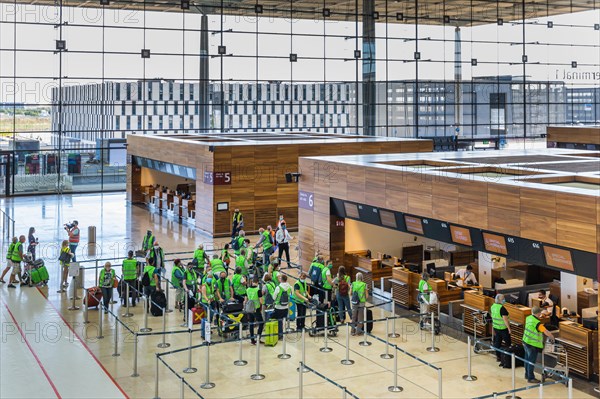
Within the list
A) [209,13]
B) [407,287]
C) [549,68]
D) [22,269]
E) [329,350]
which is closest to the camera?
[329,350]

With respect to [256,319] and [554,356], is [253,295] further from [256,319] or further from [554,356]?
[554,356]

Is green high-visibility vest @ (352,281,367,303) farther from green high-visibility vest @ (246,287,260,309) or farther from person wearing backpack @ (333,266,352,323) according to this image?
green high-visibility vest @ (246,287,260,309)

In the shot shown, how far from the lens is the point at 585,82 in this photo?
150 feet

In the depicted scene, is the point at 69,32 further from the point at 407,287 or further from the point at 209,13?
the point at 407,287

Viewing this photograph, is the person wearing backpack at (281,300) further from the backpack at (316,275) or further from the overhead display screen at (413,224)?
the overhead display screen at (413,224)

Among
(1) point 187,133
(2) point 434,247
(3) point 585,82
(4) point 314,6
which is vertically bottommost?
(2) point 434,247

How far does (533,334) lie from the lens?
1141 centimetres

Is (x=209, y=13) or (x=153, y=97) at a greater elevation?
(x=209, y=13)

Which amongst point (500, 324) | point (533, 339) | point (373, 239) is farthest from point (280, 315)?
point (373, 239)

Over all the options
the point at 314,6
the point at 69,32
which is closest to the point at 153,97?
the point at 69,32

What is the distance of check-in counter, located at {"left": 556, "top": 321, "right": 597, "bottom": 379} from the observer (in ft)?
38.3

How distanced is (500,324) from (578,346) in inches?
49.4

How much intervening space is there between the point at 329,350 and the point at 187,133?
85.1 feet

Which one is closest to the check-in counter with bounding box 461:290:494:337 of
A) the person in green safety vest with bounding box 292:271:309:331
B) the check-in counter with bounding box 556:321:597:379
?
the check-in counter with bounding box 556:321:597:379
